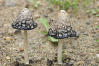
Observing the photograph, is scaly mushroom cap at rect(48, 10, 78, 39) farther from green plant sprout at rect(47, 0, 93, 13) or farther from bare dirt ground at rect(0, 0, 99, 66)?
green plant sprout at rect(47, 0, 93, 13)

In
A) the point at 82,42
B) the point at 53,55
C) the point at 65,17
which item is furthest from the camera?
the point at 82,42

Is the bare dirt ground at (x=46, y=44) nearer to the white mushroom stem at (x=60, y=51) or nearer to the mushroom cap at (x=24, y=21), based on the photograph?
the white mushroom stem at (x=60, y=51)

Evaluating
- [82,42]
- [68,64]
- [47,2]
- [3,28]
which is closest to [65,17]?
[68,64]

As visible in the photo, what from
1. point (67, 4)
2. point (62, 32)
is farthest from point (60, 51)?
point (67, 4)

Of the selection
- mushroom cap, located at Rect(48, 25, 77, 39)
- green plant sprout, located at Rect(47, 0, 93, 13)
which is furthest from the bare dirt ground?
mushroom cap, located at Rect(48, 25, 77, 39)

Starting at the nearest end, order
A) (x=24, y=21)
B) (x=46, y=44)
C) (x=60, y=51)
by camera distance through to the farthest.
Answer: (x=24, y=21) → (x=60, y=51) → (x=46, y=44)

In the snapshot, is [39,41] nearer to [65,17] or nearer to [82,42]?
[82,42]

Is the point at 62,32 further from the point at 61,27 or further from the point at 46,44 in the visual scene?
the point at 46,44

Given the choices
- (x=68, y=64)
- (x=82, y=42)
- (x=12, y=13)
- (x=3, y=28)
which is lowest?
(x=68, y=64)
